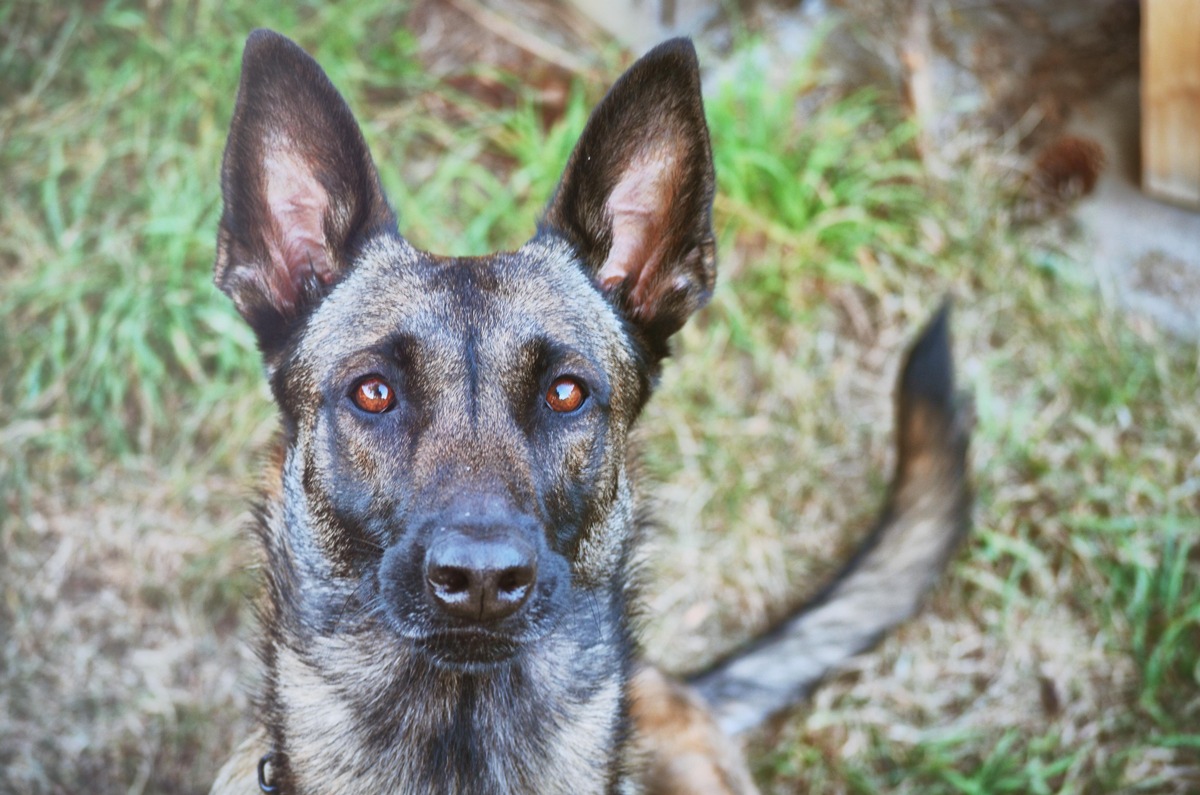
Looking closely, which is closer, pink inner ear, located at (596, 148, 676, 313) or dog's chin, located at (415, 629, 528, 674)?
dog's chin, located at (415, 629, 528, 674)

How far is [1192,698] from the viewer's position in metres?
4.23

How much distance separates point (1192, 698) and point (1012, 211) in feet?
7.78

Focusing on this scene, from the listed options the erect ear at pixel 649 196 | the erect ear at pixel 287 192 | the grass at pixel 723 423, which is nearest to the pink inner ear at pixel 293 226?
the erect ear at pixel 287 192

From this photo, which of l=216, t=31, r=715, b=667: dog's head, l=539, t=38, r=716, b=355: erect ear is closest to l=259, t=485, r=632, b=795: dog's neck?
l=216, t=31, r=715, b=667: dog's head

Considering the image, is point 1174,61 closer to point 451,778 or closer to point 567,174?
point 567,174

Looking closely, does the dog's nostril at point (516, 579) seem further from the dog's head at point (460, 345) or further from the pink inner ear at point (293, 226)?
the pink inner ear at point (293, 226)

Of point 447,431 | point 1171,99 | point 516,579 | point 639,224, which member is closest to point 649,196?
point 639,224

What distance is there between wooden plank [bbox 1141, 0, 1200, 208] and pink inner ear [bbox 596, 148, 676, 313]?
9.69ft

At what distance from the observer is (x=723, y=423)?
4918 mm

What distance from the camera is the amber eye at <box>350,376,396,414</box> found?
265 centimetres

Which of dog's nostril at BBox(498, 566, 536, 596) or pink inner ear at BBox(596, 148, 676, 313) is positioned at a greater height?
pink inner ear at BBox(596, 148, 676, 313)

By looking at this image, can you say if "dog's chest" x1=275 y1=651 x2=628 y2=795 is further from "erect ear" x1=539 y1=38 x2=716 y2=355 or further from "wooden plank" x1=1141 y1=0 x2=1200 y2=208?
"wooden plank" x1=1141 y1=0 x2=1200 y2=208

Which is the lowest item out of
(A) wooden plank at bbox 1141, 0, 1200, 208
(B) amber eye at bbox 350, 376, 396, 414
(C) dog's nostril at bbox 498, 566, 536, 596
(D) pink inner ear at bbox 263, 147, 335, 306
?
(C) dog's nostril at bbox 498, 566, 536, 596

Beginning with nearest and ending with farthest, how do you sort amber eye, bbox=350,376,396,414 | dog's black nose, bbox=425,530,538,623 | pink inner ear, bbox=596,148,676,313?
dog's black nose, bbox=425,530,538,623 → amber eye, bbox=350,376,396,414 → pink inner ear, bbox=596,148,676,313
